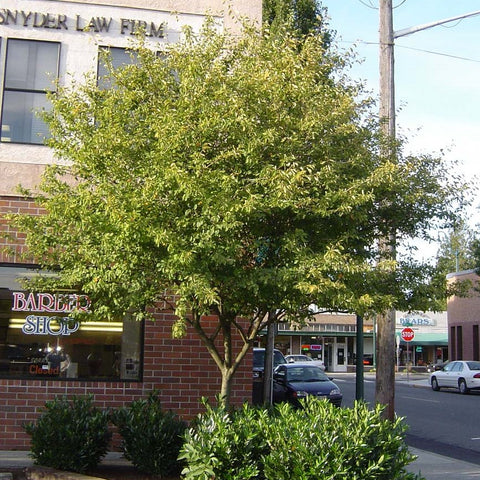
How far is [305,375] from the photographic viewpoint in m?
20.2

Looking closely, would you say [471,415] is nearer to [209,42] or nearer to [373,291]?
[373,291]

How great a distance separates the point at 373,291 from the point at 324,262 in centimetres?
109

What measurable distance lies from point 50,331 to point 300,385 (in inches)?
386

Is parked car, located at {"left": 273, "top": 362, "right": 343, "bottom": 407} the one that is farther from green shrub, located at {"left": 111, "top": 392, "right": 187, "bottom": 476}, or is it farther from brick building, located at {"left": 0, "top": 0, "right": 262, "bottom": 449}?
green shrub, located at {"left": 111, "top": 392, "right": 187, "bottom": 476}

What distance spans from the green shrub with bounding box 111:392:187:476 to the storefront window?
8.89ft

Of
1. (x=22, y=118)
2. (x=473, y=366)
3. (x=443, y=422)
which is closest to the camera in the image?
Answer: (x=22, y=118)

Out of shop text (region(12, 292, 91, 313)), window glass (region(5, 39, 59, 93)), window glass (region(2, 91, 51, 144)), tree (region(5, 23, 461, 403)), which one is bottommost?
→ shop text (region(12, 292, 91, 313))

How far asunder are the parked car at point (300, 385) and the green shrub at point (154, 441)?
10220 mm

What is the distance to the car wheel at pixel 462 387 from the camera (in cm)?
3158

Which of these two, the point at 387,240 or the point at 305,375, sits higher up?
the point at 387,240

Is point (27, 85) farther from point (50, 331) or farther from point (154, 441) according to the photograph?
point (154, 441)

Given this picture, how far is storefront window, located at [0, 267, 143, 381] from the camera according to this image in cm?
1097

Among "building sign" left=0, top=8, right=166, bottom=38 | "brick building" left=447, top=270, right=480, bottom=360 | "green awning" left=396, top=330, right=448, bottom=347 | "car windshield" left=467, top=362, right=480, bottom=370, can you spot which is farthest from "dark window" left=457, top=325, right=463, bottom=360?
"building sign" left=0, top=8, right=166, bottom=38

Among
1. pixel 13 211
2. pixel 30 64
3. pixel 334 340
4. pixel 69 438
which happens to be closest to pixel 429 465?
pixel 69 438
